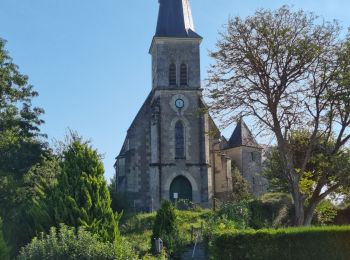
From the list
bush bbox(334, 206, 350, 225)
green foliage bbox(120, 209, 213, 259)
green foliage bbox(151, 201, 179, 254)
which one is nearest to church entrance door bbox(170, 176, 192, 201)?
green foliage bbox(120, 209, 213, 259)

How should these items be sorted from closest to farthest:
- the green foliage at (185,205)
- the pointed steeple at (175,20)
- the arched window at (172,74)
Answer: the green foliage at (185,205)
the arched window at (172,74)
the pointed steeple at (175,20)

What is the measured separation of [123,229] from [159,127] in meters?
12.0

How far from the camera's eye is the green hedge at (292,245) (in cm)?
1823

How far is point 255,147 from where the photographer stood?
48.6 m

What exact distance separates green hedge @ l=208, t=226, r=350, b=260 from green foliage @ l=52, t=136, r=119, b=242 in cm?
384

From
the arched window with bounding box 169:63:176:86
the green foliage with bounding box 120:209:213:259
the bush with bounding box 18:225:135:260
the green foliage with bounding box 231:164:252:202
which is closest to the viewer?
the bush with bounding box 18:225:135:260

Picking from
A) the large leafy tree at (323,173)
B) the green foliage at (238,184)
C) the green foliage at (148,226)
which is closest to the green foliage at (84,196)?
the green foliage at (148,226)

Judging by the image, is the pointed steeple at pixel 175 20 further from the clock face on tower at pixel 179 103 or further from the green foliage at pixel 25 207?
the green foliage at pixel 25 207

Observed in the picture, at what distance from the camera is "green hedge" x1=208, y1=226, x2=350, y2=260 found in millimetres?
18234

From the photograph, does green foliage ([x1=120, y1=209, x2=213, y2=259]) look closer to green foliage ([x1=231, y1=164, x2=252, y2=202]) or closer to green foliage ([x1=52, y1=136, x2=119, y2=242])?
green foliage ([x1=52, y1=136, x2=119, y2=242])

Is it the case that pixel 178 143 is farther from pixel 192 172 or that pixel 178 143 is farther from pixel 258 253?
pixel 258 253

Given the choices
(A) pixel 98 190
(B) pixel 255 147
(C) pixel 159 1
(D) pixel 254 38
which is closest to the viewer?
(A) pixel 98 190

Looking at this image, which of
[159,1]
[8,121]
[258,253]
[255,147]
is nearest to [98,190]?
[258,253]

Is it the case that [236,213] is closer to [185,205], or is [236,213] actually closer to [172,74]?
[185,205]
